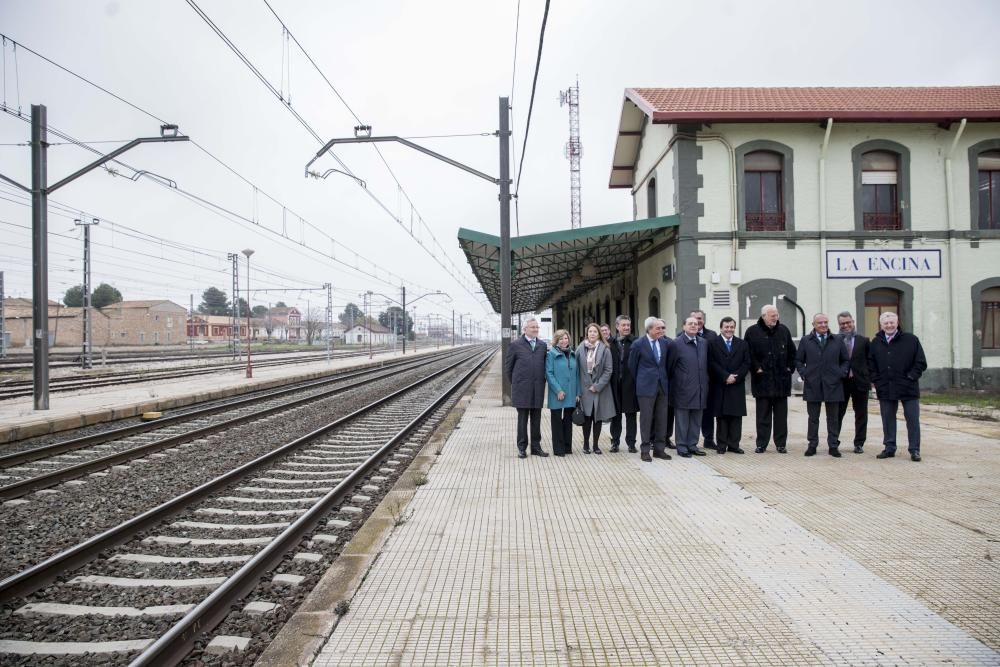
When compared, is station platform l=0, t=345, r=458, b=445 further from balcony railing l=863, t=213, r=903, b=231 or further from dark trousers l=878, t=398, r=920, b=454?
balcony railing l=863, t=213, r=903, b=231

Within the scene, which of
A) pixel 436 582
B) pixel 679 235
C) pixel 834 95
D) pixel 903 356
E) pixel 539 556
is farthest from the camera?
pixel 834 95

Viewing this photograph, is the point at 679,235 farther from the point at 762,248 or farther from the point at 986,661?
the point at 986,661

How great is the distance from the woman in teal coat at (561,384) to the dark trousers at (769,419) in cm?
231

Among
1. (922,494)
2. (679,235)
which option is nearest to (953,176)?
(679,235)

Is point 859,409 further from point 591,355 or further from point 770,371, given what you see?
point 591,355

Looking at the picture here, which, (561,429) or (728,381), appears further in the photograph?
(561,429)

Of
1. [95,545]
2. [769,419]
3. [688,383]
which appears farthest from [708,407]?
[95,545]

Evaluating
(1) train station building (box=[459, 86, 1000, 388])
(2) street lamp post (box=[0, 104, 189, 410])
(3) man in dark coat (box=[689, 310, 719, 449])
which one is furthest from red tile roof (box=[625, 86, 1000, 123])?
(2) street lamp post (box=[0, 104, 189, 410])

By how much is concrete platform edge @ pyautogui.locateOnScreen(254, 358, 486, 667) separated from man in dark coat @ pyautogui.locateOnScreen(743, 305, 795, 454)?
14.8 ft

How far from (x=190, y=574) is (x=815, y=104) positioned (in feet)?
55.0

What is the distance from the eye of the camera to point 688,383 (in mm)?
7828

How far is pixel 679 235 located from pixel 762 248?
6.73 feet

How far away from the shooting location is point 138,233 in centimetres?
2500

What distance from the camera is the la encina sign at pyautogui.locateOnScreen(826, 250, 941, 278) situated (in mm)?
15516
